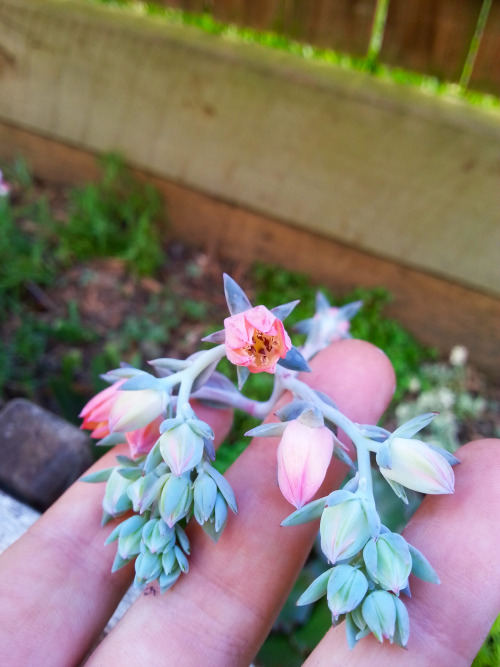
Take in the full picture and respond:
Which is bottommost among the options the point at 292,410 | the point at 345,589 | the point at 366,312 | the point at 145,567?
the point at 366,312

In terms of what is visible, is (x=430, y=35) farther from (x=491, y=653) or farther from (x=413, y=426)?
(x=491, y=653)

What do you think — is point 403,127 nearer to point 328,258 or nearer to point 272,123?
point 272,123

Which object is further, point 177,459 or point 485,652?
point 485,652

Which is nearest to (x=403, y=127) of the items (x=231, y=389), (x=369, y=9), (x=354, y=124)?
(x=354, y=124)

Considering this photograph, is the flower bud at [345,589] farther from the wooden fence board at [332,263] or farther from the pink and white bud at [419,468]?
the wooden fence board at [332,263]

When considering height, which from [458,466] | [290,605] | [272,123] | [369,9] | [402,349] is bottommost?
[290,605]

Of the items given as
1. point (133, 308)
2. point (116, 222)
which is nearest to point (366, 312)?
point (133, 308)
